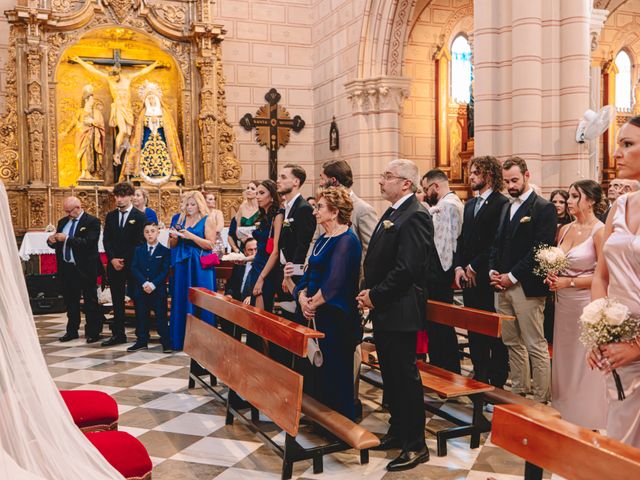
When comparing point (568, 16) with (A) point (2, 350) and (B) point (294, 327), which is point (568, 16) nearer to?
(B) point (294, 327)

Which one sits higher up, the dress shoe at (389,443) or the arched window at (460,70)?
the arched window at (460,70)

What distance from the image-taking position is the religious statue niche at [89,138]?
453 inches

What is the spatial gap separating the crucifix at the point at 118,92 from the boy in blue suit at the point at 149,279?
5287 mm

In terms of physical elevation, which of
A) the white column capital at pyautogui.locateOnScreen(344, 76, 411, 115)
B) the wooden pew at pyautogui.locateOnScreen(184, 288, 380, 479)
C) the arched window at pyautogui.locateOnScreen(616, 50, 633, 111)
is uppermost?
the arched window at pyautogui.locateOnScreen(616, 50, 633, 111)

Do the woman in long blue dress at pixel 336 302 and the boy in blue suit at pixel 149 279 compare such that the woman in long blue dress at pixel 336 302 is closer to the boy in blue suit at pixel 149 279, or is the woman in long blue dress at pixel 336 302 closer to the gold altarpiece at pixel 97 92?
the boy in blue suit at pixel 149 279

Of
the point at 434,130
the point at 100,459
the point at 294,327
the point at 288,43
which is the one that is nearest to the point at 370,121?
the point at 434,130

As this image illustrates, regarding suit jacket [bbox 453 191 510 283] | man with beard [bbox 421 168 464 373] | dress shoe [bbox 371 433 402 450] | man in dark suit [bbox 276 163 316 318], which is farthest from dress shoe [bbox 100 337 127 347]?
dress shoe [bbox 371 433 402 450]

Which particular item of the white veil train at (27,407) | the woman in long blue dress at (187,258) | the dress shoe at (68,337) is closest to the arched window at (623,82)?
the woman in long blue dress at (187,258)

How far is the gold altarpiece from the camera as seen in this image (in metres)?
11.0

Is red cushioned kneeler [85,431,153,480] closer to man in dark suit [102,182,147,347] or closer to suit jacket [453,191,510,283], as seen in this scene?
suit jacket [453,191,510,283]

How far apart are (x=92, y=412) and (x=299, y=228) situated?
2.11m

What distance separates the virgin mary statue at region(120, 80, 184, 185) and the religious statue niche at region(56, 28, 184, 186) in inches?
0.7

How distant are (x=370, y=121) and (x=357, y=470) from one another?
8.17 metres

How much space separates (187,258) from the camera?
268 inches
